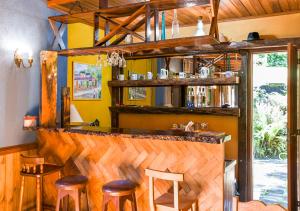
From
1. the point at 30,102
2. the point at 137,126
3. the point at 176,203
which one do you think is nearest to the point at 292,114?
the point at 176,203

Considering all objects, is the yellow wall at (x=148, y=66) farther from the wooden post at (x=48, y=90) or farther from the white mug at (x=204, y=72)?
the wooden post at (x=48, y=90)

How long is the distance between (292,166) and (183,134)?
149 centimetres

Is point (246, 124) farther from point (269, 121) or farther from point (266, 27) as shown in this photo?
point (266, 27)

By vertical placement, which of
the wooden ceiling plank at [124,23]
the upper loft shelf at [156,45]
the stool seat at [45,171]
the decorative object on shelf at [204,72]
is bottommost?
the stool seat at [45,171]

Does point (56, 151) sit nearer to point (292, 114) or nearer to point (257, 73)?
point (292, 114)

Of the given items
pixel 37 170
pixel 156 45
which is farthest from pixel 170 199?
pixel 156 45

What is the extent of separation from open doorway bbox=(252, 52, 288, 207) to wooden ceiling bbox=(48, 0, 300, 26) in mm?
668

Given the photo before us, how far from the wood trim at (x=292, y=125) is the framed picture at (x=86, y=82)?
337 cm

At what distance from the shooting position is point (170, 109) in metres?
5.34

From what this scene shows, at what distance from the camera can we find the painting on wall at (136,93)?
647 cm

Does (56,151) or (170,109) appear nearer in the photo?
(56,151)

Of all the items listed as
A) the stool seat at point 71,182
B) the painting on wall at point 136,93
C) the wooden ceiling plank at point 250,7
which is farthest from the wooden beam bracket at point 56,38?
the wooden ceiling plank at point 250,7

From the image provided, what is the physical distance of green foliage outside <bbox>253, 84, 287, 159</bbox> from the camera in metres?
5.37

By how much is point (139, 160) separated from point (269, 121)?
3.37 meters
